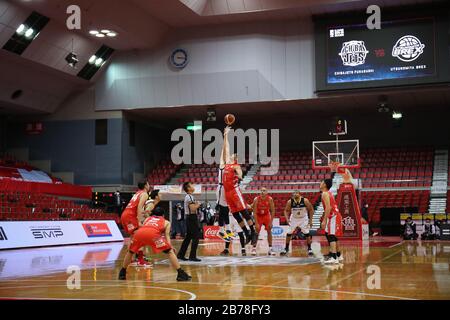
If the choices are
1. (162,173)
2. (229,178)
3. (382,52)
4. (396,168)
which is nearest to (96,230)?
(162,173)

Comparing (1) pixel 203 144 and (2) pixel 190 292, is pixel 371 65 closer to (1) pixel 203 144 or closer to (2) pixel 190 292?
(1) pixel 203 144

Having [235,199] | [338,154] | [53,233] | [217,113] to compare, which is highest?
[217,113]

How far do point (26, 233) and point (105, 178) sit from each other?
11660mm

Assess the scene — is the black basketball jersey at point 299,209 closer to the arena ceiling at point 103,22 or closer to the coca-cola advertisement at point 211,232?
the coca-cola advertisement at point 211,232

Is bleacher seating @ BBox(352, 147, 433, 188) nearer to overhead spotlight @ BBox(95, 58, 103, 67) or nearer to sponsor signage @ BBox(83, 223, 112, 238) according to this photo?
sponsor signage @ BBox(83, 223, 112, 238)

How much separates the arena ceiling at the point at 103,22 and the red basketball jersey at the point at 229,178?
44.6 ft

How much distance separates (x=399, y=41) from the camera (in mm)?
24922

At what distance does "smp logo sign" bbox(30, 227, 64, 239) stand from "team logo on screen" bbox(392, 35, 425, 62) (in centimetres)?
1587

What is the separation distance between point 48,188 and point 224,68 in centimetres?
993

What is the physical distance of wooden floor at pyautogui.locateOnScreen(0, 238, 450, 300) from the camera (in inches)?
259

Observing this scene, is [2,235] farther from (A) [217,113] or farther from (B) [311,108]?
(B) [311,108]

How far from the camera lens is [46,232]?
1916 centimetres

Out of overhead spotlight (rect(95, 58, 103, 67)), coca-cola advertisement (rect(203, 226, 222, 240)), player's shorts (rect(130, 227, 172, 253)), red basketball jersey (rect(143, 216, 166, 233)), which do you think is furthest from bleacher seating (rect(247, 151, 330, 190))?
player's shorts (rect(130, 227, 172, 253))

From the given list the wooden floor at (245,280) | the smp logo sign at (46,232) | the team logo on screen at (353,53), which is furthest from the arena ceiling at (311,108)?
the wooden floor at (245,280)
